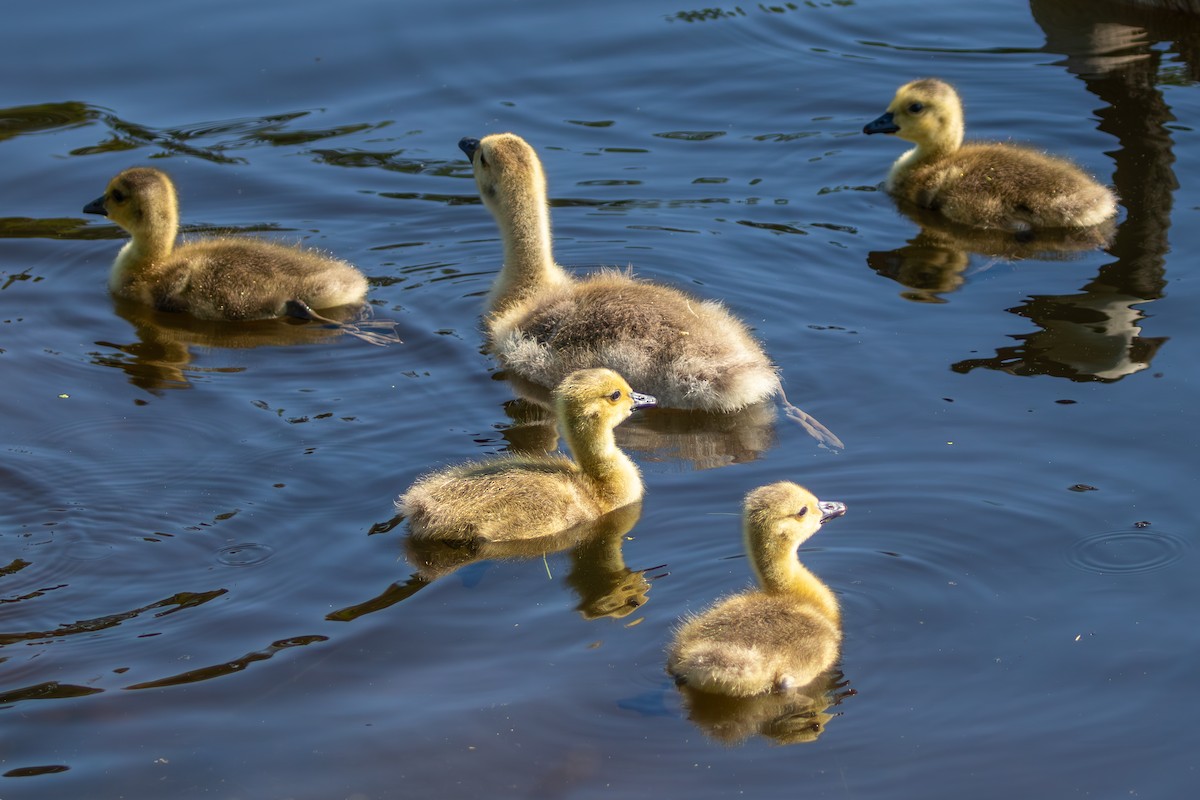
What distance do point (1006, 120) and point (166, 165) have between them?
506 centimetres

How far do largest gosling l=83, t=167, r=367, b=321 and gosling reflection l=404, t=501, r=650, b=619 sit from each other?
2363mm

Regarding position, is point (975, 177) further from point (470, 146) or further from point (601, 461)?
point (601, 461)

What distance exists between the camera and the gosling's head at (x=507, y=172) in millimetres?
7902

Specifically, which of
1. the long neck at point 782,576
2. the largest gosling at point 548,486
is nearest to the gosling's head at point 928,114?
the largest gosling at point 548,486

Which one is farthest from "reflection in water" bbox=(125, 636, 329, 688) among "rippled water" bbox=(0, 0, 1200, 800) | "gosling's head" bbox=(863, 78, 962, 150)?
"gosling's head" bbox=(863, 78, 962, 150)

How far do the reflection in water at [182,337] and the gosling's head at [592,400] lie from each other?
1942 mm

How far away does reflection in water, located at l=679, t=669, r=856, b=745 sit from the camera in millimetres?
4918

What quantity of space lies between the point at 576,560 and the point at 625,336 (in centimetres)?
131

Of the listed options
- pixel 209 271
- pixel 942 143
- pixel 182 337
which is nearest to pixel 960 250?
pixel 942 143

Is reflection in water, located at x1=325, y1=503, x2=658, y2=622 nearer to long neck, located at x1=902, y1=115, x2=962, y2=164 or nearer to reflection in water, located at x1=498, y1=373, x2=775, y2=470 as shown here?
reflection in water, located at x1=498, y1=373, x2=775, y2=470

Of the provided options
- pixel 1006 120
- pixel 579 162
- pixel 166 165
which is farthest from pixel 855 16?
pixel 166 165

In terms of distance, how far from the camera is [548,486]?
6082 mm

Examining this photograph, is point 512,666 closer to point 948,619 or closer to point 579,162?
point 948,619

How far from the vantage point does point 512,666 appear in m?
5.28
